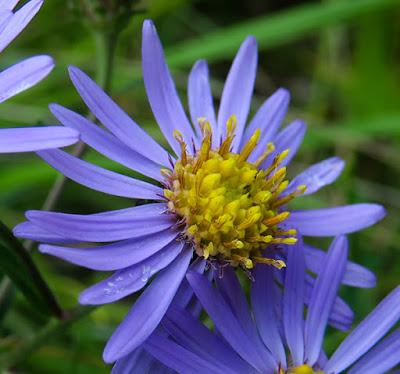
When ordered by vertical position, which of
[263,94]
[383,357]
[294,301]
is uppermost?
[294,301]

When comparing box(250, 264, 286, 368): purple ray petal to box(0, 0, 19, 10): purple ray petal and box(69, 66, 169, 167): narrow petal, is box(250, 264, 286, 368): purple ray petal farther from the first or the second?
box(0, 0, 19, 10): purple ray petal

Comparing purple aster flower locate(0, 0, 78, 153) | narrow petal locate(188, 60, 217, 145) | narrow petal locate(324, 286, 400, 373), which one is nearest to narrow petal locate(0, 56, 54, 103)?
purple aster flower locate(0, 0, 78, 153)

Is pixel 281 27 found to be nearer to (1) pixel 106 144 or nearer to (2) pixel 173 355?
(1) pixel 106 144

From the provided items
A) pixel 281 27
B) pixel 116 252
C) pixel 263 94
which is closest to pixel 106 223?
pixel 116 252

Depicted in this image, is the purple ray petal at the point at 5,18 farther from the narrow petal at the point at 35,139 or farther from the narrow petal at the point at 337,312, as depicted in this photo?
the narrow petal at the point at 337,312

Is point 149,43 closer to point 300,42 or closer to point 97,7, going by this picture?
point 97,7

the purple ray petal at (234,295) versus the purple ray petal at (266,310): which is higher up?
the purple ray petal at (234,295)

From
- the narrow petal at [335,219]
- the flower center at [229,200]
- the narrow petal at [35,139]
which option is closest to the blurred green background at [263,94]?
the narrow petal at [335,219]

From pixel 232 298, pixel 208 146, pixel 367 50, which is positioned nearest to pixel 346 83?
pixel 367 50
